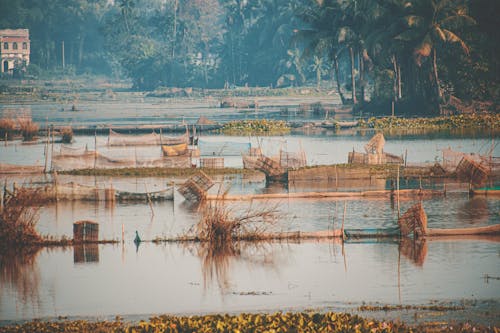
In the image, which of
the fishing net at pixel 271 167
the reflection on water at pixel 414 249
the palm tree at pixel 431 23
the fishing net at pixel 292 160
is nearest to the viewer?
the reflection on water at pixel 414 249

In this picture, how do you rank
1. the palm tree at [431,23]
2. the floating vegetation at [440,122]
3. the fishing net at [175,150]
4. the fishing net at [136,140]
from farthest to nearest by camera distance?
the palm tree at [431,23], the floating vegetation at [440,122], the fishing net at [136,140], the fishing net at [175,150]

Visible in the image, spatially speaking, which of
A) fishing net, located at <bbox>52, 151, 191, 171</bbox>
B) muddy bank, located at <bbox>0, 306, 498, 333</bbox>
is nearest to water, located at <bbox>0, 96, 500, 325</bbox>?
muddy bank, located at <bbox>0, 306, 498, 333</bbox>

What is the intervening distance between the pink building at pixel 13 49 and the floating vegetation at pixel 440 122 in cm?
8593

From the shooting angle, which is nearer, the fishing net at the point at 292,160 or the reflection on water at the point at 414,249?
the reflection on water at the point at 414,249

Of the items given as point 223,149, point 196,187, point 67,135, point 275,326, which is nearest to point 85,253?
point 196,187

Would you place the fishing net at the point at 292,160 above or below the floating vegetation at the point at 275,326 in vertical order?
above

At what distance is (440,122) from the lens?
172 feet

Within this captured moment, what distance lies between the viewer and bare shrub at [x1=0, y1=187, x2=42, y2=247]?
20609 mm

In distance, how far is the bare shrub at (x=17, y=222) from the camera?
20.6m

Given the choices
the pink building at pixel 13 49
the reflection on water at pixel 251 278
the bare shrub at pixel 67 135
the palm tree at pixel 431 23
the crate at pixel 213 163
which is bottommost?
the reflection on water at pixel 251 278

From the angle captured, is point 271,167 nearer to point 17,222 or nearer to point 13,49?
point 17,222

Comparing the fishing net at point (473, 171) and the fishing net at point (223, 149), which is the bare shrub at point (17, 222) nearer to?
the fishing net at point (473, 171)

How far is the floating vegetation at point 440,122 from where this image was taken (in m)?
51.2

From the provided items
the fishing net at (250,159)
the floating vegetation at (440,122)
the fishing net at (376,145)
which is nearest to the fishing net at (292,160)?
the fishing net at (250,159)
